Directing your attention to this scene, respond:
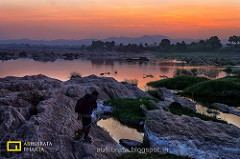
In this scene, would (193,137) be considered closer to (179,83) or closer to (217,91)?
(217,91)

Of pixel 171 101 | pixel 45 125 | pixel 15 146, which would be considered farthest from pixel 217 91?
pixel 15 146

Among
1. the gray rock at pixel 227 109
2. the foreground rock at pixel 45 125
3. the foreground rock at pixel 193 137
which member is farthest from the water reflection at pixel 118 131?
the gray rock at pixel 227 109

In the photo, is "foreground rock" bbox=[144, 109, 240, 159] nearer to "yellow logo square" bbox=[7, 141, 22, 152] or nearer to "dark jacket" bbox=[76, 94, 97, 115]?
"dark jacket" bbox=[76, 94, 97, 115]

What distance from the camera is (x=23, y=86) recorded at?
34156 millimetres

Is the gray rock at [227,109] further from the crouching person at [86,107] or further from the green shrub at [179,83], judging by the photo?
the crouching person at [86,107]

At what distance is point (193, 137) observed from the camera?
27.1m

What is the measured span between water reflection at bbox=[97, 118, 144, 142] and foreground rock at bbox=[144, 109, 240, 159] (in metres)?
3.28

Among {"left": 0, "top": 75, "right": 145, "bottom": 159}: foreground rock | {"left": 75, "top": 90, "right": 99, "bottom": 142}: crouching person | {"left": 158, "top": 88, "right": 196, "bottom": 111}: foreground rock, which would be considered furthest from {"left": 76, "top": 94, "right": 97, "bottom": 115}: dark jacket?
{"left": 158, "top": 88, "right": 196, "bottom": 111}: foreground rock

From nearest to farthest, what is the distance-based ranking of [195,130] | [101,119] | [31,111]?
1. [31,111]
2. [195,130]
3. [101,119]

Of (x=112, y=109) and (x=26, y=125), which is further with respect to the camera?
(x=112, y=109)

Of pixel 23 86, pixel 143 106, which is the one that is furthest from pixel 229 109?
pixel 23 86

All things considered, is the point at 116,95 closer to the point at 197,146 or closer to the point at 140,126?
the point at 140,126

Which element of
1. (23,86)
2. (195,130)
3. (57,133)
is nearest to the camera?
(57,133)

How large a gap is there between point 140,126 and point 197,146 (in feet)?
38.4
